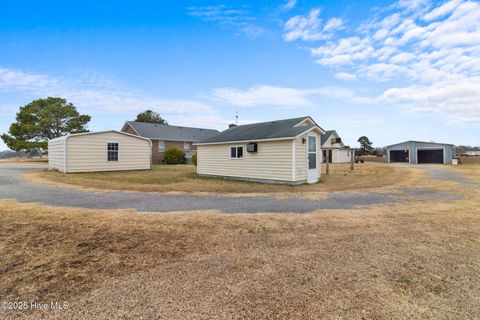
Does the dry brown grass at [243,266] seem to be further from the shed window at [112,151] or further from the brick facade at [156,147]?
the brick facade at [156,147]

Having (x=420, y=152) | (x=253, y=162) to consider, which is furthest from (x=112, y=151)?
(x=420, y=152)

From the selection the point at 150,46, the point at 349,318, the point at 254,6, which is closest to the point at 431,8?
the point at 254,6

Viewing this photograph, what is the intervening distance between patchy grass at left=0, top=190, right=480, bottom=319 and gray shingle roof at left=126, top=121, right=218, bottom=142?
24846 millimetres

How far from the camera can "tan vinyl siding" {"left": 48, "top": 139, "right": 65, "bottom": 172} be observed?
17.0 meters

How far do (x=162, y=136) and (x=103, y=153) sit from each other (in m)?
11.9

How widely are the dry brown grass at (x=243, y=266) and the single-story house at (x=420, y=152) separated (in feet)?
113

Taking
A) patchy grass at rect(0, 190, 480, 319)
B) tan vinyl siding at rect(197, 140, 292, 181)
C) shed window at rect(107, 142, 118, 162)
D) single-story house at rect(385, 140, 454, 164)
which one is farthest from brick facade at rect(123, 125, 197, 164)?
single-story house at rect(385, 140, 454, 164)

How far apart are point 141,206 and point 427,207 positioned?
8503 millimetres

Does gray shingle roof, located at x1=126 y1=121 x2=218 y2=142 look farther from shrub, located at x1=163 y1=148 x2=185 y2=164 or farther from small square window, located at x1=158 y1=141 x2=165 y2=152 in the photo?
shrub, located at x1=163 y1=148 x2=185 y2=164

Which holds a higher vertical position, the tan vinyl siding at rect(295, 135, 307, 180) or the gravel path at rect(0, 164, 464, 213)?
the tan vinyl siding at rect(295, 135, 307, 180)

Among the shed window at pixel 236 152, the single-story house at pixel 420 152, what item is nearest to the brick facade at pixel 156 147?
the shed window at pixel 236 152

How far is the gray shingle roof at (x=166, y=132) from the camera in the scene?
2920 centimetres

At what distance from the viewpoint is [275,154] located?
1263cm

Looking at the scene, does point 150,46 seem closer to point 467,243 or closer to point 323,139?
point 467,243
